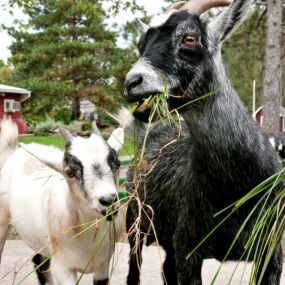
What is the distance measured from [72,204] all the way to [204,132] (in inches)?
39.6

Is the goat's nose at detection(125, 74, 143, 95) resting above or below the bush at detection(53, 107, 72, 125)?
above

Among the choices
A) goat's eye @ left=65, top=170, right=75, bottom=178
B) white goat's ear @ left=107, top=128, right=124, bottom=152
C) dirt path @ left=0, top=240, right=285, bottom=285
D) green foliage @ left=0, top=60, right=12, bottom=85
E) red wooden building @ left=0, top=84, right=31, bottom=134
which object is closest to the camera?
goat's eye @ left=65, top=170, right=75, bottom=178

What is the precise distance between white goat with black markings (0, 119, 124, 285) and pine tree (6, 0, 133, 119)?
2571 cm

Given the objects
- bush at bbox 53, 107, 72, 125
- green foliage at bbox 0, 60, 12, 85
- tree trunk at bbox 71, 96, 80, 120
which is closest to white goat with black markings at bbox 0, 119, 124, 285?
tree trunk at bbox 71, 96, 80, 120

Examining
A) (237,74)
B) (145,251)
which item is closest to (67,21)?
(237,74)

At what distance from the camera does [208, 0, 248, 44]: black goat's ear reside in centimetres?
272

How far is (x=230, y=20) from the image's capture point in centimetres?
277

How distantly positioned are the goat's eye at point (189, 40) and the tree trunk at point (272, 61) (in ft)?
32.8

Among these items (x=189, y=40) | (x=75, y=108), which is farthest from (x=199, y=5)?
(x=75, y=108)

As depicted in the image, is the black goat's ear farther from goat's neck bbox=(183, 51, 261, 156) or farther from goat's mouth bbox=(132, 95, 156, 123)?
goat's mouth bbox=(132, 95, 156, 123)

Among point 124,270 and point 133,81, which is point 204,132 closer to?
point 133,81

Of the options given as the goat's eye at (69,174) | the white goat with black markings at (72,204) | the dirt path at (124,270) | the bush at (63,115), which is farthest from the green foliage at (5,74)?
the goat's eye at (69,174)

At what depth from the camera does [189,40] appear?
8.68 ft

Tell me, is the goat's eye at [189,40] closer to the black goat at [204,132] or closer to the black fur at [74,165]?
the black goat at [204,132]
